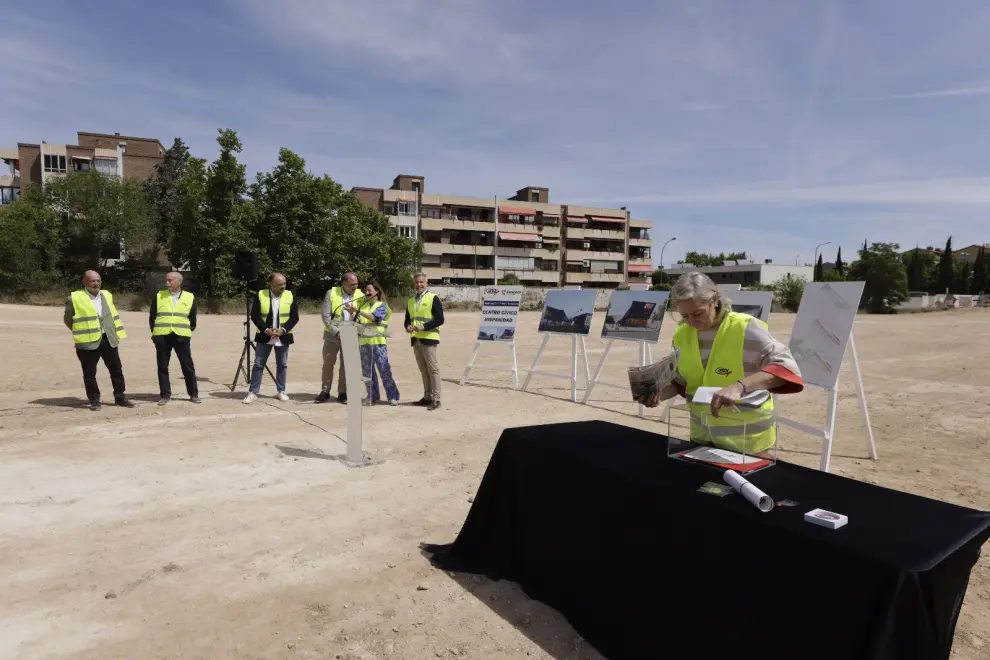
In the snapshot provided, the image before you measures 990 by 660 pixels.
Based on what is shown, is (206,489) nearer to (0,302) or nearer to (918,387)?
(918,387)

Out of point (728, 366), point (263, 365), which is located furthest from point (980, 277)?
point (728, 366)

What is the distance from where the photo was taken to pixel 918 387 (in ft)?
36.8

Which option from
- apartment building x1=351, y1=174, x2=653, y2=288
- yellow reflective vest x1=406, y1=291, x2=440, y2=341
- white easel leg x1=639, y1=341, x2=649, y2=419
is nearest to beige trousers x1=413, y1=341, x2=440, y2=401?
yellow reflective vest x1=406, y1=291, x2=440, y2=341

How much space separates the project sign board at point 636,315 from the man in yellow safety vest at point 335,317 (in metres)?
3.61

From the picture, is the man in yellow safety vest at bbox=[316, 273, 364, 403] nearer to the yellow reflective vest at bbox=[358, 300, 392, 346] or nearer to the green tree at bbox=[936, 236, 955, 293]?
the yellow reflective vest at bbox=[358, 300, 392, 346]

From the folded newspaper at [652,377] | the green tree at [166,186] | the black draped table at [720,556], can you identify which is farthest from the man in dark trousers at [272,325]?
the green tree at [166,186]

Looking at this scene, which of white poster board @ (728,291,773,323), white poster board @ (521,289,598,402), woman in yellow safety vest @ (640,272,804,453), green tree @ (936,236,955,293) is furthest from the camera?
green tree @ (936,236,955,293)

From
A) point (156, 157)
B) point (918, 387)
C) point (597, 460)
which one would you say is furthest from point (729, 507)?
point (156, 157)

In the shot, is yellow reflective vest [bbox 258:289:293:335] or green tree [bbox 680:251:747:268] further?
green tree [bbox 680:251:747:268]

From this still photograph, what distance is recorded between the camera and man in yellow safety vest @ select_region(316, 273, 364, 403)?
8367mm

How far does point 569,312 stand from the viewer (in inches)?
390

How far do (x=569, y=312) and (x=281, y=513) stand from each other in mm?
6343

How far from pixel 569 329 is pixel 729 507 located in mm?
7825

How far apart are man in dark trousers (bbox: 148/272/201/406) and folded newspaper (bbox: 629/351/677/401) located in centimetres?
696
